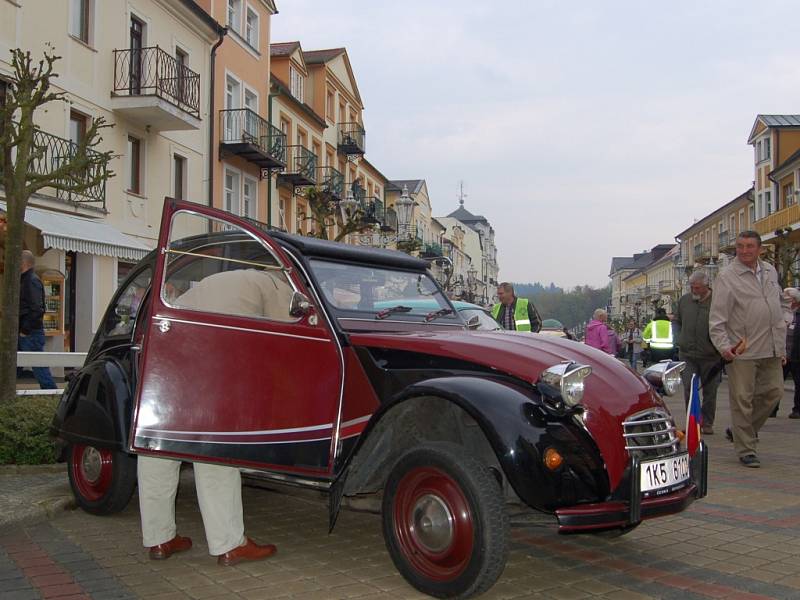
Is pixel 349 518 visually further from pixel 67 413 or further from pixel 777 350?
pixel 777 350

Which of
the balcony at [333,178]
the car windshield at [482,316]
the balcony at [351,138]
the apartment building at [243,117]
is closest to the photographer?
the car windshield at [482,316]

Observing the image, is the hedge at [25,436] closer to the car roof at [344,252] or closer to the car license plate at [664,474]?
the car roof at [344,252]

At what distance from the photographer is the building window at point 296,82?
105 feet

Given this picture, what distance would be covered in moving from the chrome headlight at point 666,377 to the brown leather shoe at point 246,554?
2.47 m

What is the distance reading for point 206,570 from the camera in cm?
416

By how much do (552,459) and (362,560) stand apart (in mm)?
1473

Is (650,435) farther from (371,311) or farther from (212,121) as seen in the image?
(212,121)

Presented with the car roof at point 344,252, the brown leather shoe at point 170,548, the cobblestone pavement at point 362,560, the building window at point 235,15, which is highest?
the building window at point 235,15

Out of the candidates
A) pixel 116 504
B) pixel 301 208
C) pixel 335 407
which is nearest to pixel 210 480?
pixel 335 407

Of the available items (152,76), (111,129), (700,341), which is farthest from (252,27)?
(700,341)

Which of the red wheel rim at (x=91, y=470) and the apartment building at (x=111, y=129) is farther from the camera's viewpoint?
the apartment building at (x=111, y=129)

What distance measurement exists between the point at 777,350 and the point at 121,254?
12.7 metres

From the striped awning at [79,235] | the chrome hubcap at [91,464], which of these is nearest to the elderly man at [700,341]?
the chrome hubcap at [91,464]

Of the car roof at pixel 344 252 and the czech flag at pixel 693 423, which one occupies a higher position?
the car roof at pixel 344 252
